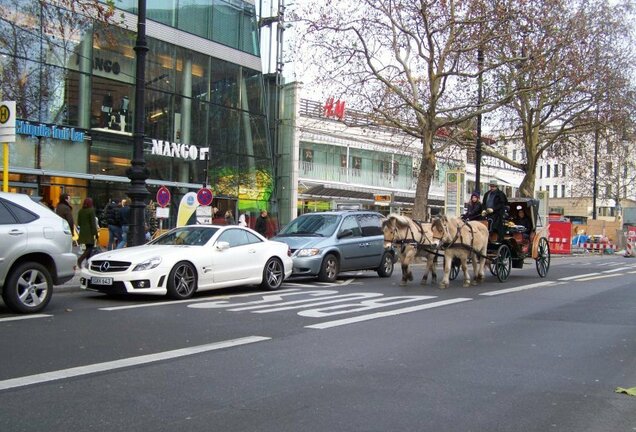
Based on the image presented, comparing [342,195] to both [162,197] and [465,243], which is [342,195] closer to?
[162,197]

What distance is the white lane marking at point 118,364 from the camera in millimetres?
5289

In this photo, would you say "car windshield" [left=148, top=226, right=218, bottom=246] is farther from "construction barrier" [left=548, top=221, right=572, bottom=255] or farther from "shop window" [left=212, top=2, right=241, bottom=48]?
"construction barrier" [left=548, top=221, right=572, bottom=255]

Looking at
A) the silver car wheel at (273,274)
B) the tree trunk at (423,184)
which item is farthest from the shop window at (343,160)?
the silver car wheel at (273,274)

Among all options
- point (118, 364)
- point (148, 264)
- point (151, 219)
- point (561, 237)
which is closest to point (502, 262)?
point (148, 264)

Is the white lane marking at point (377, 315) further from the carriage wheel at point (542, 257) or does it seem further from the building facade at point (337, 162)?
the building facade at point (337, 162)

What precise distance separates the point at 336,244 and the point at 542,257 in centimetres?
638

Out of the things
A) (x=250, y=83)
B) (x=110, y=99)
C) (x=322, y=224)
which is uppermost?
(x=250, y=83)

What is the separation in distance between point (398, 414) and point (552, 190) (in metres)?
97.7

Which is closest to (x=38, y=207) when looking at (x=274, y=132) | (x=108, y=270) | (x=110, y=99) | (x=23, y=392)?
(x=108, y=270)

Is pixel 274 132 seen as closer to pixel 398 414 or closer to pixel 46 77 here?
pixel 46 77

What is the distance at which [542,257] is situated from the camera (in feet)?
55.8

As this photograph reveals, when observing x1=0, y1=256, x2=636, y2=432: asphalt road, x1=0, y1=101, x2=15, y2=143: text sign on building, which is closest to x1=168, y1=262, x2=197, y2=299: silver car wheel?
x1=0, y1=256, x2=636, y2=432: asphalt road

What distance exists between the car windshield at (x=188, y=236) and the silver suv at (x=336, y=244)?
9.32 ft

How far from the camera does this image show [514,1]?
2150 centimetres
